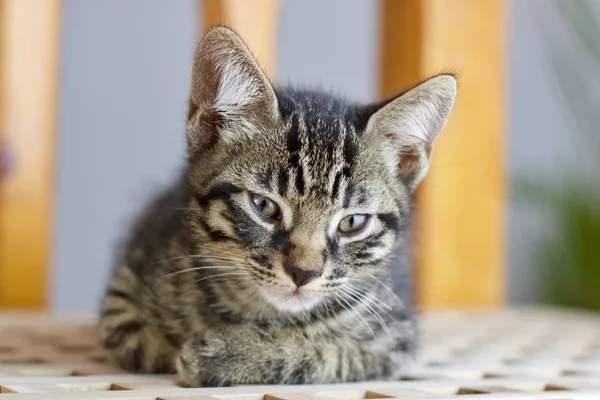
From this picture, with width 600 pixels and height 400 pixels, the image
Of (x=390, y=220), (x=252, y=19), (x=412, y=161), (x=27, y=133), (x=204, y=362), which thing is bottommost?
(x=204, y=362)

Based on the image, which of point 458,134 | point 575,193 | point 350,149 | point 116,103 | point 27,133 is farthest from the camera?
point 575,193

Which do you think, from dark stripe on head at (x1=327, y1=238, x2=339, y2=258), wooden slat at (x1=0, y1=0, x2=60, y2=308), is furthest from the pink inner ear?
wooden slat at (x1=0, y1=0, x2=60, y2=308)

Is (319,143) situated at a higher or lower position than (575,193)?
lower

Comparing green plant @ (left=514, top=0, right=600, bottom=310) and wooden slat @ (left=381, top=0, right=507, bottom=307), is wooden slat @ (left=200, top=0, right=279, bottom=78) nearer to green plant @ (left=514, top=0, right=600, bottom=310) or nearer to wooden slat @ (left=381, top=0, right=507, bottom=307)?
wooden slat @ (left=381, top=0, right=507, bottom=307)

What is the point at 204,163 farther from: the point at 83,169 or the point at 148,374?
the point at 83,169

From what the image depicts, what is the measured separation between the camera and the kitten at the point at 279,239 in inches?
42.2

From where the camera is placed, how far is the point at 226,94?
116 cm

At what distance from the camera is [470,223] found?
2004mm

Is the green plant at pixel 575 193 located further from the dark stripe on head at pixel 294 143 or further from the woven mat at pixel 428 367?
the dark stripe on head at pixel 294 143

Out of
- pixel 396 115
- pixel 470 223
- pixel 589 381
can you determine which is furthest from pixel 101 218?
pixel 589 381

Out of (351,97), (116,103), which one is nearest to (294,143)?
(351,97)

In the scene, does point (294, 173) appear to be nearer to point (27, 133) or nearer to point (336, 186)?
point (336, 186)

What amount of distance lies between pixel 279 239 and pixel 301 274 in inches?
2.2

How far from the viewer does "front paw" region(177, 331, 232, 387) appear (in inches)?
40.8
